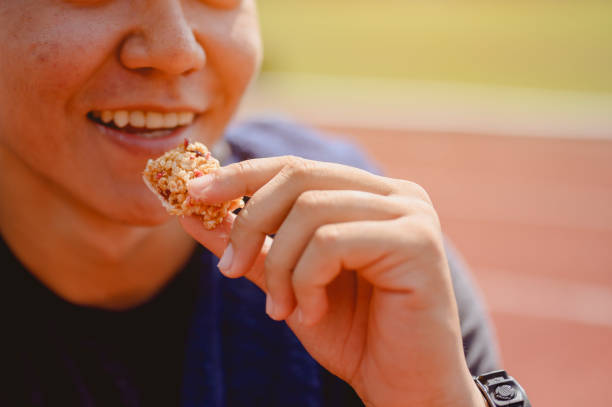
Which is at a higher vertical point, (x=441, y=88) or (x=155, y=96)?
(x=155, y=96)

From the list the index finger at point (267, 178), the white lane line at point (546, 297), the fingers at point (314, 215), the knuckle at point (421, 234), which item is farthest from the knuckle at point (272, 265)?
the white lane line at point (546, 297)

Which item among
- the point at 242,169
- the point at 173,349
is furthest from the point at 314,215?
the point at 173,349

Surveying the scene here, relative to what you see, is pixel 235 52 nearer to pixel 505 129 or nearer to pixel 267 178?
pixel 267 178

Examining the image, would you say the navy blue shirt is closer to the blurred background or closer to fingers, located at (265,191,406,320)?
fingers, located at (265,191,406,320)

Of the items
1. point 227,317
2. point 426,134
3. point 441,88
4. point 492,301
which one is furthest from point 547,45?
point 227,317

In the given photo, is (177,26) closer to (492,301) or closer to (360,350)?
(360,350)

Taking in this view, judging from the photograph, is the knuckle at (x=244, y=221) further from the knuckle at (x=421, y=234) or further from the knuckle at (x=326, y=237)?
the knuckle at (x=421, y=234)

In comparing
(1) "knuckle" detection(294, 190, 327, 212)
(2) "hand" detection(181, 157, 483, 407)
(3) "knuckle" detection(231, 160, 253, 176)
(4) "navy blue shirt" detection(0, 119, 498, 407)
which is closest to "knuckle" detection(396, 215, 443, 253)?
(2) "hand" detection(181, 157, 483, 407)
